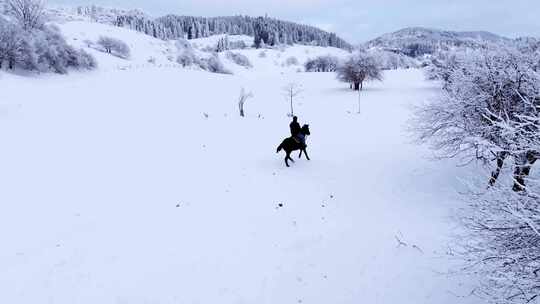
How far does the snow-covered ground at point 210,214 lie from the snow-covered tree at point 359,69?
2265cm

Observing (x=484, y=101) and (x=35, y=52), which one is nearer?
(x=484, y=101)

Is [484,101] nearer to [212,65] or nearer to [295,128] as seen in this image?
[295,128]

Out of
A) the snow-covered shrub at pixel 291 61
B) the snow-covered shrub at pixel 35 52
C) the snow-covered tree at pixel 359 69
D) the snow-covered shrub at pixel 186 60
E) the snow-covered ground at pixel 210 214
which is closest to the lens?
the snow-covered ground at pixel 210 214

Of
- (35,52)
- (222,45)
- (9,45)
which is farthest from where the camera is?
(222,45)

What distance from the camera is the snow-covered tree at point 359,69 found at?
4084 centimetres

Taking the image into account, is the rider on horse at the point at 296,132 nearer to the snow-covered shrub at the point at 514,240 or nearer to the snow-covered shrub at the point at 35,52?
the snow-covered shrub at the point at 514,240

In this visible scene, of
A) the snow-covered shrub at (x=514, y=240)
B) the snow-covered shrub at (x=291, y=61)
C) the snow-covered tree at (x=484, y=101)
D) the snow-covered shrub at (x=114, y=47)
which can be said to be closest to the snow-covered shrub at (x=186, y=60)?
the snow-covered shrub at (x=114, y=47)

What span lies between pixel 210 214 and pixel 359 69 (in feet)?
117

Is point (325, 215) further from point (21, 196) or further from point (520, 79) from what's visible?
point (21, 196)

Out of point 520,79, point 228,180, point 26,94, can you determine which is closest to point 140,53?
point 26,94

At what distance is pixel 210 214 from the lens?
30.7 ft

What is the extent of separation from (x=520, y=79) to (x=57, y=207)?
1353cm

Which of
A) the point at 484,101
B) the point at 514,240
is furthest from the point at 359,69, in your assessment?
the point at 514,240

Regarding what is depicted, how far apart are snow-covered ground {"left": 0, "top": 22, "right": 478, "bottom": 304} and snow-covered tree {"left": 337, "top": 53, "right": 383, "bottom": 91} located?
22653mm
